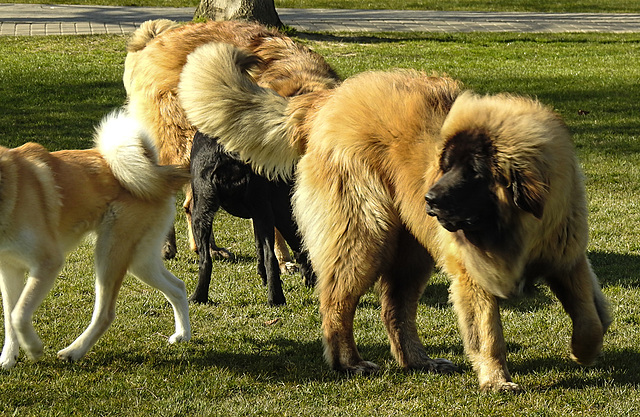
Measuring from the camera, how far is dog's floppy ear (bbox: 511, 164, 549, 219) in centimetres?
385

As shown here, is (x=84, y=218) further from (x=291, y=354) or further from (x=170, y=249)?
(x=170, y=249)

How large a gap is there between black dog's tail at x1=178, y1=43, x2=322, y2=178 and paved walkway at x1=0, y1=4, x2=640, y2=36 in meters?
14.4

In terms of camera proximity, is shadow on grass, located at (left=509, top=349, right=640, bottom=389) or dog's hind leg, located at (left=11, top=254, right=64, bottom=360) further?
shadow on grass, located at (left=509, top=349, right=640, bottom=389)

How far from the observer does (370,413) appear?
167 inches

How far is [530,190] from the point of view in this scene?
3846 mm

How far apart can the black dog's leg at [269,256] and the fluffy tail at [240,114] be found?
830 millimetres

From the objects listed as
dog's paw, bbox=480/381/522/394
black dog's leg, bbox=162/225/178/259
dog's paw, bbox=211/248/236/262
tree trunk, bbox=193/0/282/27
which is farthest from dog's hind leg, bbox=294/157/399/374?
tree trunk, bbox=193/0/282/27

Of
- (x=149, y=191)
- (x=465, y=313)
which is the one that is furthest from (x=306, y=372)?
(x=149, y=191)

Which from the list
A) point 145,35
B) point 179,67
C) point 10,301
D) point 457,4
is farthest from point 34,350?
point 457,4

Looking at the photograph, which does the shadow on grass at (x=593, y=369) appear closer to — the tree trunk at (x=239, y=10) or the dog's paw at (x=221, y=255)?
the dog's paw at (x=221, y=255)

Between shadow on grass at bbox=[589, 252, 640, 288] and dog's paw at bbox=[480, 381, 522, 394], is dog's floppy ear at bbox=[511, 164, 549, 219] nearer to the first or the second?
dog's paw at bbox=[480, 381, 522, 394]

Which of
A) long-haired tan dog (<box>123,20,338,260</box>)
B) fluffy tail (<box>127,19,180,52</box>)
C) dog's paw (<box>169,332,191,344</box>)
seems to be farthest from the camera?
fluffy tail (<box>127,19,180,52</box>)

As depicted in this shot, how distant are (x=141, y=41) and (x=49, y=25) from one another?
12753 mm

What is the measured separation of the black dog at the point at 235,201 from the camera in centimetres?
584
